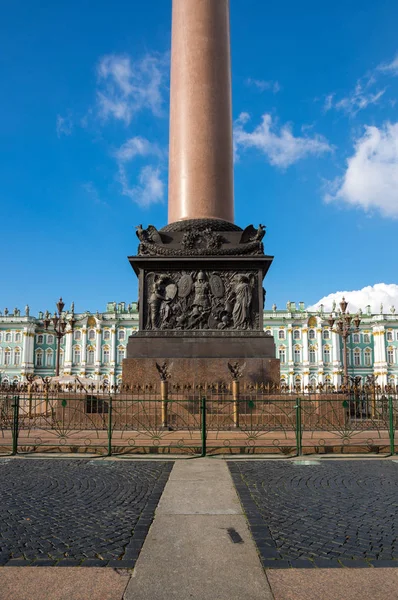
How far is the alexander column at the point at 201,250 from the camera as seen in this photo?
1532 centimetres

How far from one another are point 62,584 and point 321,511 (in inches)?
122

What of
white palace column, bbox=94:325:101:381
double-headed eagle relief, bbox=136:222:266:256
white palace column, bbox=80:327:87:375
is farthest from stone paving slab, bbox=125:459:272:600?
white palace column, bbox=80:327:87:375

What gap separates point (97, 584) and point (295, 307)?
10144 cm

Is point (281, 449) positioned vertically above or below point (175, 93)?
below

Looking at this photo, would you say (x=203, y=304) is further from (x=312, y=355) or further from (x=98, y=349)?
(x=98, y=349)

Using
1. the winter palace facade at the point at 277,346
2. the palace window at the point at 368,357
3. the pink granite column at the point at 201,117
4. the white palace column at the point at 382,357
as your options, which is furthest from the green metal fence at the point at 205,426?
the palace window at the point at 368,357

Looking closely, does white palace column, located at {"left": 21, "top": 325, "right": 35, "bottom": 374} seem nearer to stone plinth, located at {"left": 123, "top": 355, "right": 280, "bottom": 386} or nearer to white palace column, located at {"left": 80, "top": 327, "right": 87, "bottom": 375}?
white palace column, located at {"left": 80, "top": 327, "right": 87, "bottom": 375}

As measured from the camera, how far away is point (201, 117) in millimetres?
17359

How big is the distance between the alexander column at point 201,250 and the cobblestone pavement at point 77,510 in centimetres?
683

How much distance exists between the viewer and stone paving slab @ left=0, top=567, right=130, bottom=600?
131 inches

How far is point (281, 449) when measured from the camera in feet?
32.0

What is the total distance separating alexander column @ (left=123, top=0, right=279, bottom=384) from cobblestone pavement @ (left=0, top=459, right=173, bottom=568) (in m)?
6.83

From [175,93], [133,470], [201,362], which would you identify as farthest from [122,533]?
[175,93]

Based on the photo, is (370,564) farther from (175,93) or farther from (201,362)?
(175,93)
